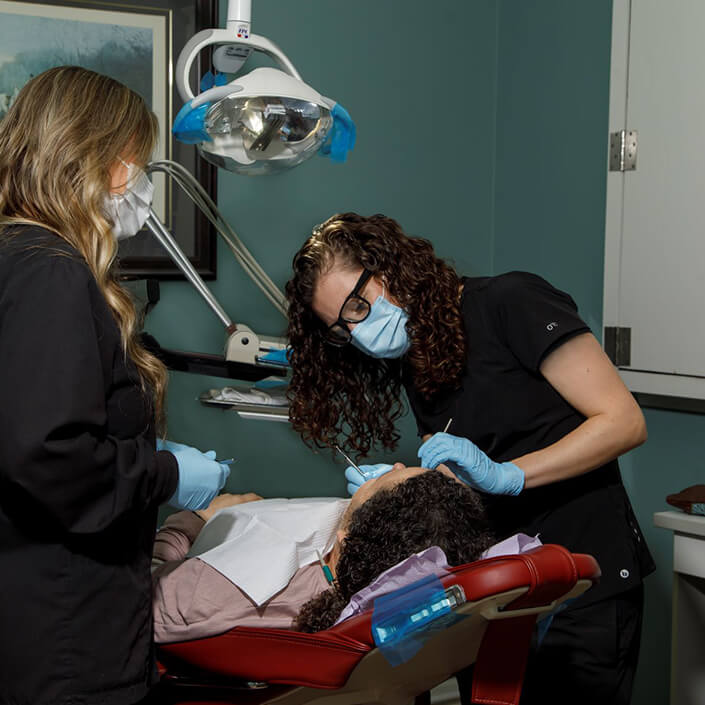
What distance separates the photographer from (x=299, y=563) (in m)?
1.47

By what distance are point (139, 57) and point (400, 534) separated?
158cm

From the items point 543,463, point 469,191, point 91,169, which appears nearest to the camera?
point 91,169

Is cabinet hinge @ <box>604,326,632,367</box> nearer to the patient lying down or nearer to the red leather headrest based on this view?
the patient lying down

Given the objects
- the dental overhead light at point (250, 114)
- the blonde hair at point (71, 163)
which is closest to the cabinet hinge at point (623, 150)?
the dental overhead light at point (250, 114)

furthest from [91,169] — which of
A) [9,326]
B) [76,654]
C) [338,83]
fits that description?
[338,83]

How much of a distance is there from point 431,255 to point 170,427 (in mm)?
1130

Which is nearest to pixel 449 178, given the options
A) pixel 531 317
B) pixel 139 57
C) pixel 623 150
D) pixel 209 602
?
pixel 623 150

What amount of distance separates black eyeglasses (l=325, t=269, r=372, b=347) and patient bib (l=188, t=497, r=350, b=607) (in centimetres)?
32

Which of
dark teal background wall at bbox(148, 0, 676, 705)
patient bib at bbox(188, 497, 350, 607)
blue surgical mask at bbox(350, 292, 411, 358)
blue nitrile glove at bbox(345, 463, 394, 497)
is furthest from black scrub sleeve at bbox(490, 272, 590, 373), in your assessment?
dark teal background wall at bbox(148, 0, 676, 705)

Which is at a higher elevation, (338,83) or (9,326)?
(338,83)

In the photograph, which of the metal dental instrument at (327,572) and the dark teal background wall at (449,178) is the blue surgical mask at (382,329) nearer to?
the metal dental instrument at (327,572)

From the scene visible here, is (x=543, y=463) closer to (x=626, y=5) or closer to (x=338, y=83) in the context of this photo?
(x=626, y=5)

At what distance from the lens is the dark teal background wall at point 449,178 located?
2.44m

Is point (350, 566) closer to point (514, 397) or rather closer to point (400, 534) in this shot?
point (400, 534)
